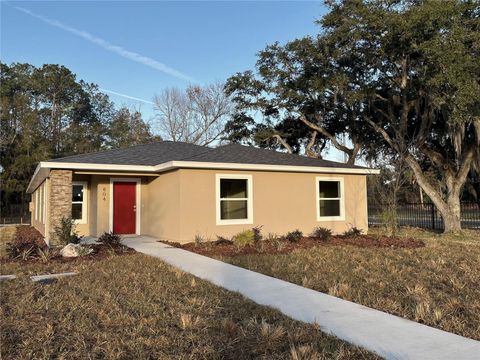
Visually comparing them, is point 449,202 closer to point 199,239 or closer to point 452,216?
point 452,216

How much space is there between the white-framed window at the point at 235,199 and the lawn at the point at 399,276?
9.90 ft

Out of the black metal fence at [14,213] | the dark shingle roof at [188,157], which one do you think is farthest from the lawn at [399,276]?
the black metal fence at [14,213]

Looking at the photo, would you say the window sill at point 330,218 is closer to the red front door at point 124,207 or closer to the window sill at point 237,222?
the window sill at point 237,222

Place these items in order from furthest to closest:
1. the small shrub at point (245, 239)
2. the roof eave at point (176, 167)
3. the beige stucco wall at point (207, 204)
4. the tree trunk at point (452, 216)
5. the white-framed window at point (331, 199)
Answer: the tree trunk at point (452, 216), the white-framed window at point (331, 199), the beige stucco wall at point (207, 204), the roof eave at point (176, 167), the small shrub at point (245, 239)

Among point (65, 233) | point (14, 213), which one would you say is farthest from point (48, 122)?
point (65, 233)

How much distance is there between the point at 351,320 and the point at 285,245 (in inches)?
259

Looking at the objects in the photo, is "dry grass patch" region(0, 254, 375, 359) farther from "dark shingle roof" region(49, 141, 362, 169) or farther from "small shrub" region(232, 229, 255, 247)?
"dark shingle roof" region(49, 141, 362, 169)

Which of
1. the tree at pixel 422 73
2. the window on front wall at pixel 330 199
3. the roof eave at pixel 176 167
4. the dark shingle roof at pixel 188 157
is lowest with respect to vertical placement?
the window on front wall at pixel 330 199

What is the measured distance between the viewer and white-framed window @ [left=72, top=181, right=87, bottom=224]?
15.4 metres

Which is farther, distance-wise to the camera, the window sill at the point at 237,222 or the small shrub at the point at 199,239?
the window sill at the point at 237,222

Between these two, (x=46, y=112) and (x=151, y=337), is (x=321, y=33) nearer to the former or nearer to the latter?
(x=151, y=337)

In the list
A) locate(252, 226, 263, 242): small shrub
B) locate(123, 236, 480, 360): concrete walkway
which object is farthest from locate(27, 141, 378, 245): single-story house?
locate(123, 236, 480, 360): concrete walkway

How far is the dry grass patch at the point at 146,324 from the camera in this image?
4.08 meters

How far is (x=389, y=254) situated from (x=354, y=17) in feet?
34.2
